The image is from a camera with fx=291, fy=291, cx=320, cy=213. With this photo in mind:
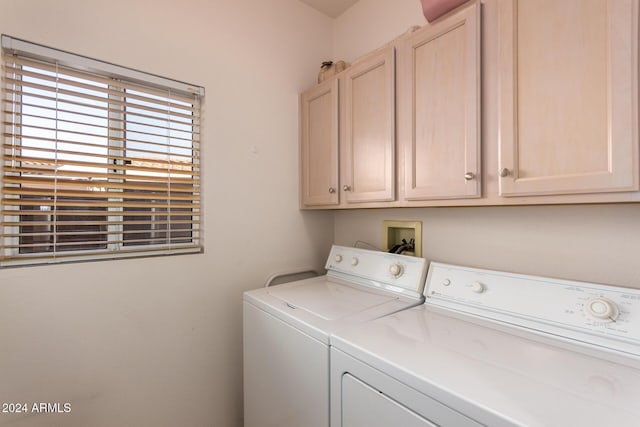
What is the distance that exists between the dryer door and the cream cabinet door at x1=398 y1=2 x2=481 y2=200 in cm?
75

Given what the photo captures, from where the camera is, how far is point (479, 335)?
1.00m

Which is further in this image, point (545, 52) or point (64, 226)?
point (64, 226)

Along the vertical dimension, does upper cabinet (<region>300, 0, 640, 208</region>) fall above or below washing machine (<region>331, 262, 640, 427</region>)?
above

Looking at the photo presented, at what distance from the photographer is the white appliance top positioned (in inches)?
46.1

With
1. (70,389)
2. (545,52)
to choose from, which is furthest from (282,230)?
(545,52)

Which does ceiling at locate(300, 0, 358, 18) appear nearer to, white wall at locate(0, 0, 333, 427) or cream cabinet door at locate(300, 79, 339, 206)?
white wall at locate(0, 0, 333, 427)

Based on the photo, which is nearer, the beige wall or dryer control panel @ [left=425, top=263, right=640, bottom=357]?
dryer control panel @ [left=425, top=263, right=640, bottom=357]

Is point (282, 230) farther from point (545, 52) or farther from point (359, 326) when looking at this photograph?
point (545, 52)

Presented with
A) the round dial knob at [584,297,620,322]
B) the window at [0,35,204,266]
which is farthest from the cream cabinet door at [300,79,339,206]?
the round dial knob at [584,297,620,322]

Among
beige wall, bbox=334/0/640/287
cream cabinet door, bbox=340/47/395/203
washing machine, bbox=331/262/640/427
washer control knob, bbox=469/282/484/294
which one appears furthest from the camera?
cream cabinet door, bbox=340/47/395/203

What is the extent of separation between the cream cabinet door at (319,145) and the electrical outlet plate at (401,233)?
384 mm

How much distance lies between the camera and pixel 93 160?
1325mm

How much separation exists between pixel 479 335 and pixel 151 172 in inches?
63.3

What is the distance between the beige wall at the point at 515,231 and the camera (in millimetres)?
1022
